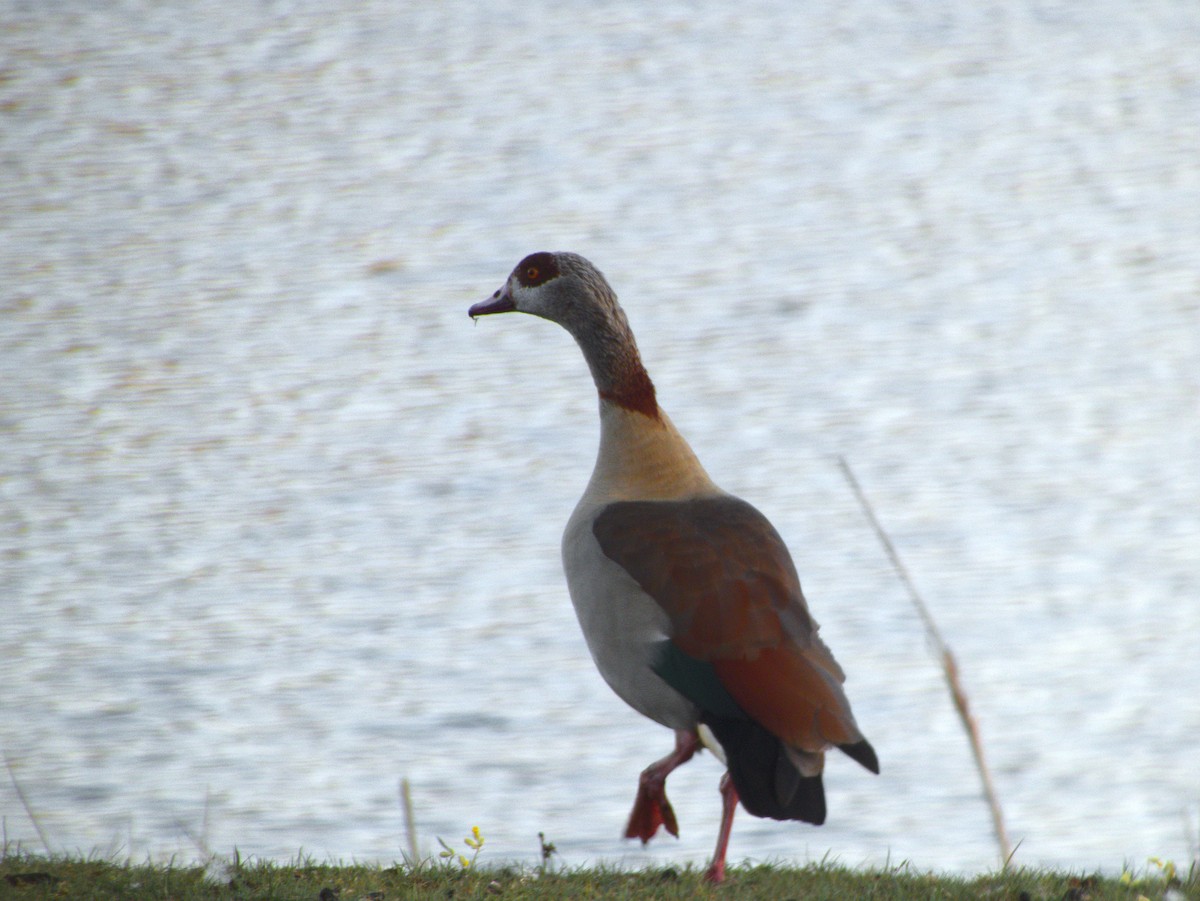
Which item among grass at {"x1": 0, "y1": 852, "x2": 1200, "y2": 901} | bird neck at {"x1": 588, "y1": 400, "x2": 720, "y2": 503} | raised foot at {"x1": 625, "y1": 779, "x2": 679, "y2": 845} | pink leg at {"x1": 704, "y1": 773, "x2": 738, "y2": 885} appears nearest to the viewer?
grass at {"x1": 0, "y1": 852, "x2": 1200, "y2": 901}

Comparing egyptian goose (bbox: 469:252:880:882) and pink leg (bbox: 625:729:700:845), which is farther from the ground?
egyptian goose (bbox: 469:252:880:882)

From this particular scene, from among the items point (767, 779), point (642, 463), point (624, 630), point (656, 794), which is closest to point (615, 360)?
point (642, 463)

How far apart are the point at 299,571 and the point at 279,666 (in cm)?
66

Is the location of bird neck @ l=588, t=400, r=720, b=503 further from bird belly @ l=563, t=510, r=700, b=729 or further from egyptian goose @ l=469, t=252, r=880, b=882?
bird belly @ l=563, t=510, r=700, b=729

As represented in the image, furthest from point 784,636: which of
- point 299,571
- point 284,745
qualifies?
point 299,571

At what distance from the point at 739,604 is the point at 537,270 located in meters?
→ 1.09

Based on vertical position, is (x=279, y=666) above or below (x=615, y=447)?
below

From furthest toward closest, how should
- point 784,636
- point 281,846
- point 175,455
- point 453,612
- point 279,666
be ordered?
1. point 175,455
2. point 453,612
3. point 279,666
4. point 281,846
5. point 784,636

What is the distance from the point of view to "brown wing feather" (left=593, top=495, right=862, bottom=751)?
3.27 metres

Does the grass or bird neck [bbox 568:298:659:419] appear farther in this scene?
bird neck [bbox 568:298:659:419]

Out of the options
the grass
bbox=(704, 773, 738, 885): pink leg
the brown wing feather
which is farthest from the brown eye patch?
the grass

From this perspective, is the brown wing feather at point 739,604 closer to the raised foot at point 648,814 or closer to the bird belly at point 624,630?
the bird belly at point 624,630

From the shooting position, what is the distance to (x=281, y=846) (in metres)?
4.24

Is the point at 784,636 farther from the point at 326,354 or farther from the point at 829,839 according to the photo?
the point at 326,354
